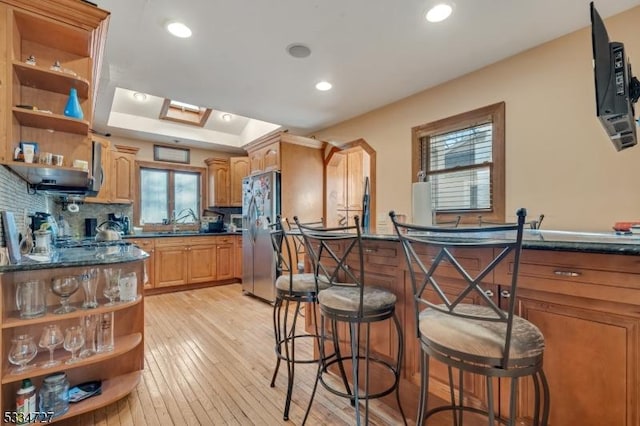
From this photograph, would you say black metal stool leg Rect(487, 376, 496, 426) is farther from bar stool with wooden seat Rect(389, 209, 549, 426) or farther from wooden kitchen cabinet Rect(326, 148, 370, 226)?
wooden kitchen cabinet Rect(326, 148, 370, 226)

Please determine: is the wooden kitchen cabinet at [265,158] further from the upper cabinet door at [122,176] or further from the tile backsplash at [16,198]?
the tile backsplash at [16,198]

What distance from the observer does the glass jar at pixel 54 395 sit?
5.34 feet

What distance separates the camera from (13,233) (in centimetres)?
170

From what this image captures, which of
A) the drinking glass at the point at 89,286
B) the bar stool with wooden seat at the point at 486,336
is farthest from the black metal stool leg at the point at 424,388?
the drinking glass at the point at 89,286

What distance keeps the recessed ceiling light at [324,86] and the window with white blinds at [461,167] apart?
126 cm

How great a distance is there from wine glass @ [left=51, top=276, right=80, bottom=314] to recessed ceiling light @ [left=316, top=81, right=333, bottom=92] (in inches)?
110

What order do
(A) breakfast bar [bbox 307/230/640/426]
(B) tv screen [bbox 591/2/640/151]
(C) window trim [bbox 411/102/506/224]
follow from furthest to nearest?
(C) window trim [bbox 411/102/506/224] < (B) tv screen [bbox 591/2/640/151] < (A) breakfast bar [bbox 307/230/640/426]

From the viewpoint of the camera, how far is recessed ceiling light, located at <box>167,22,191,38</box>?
7.43 feet

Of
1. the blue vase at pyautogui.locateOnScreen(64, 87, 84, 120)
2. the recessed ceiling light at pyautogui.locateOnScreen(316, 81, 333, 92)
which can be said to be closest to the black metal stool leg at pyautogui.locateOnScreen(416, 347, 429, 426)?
the blue vase at pyautogui.locateOnScreen(64, 87, 84, 120)

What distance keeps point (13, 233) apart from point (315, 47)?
2.47m

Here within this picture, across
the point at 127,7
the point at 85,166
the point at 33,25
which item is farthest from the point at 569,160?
the point at 33,25

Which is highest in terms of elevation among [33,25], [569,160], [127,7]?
[127,7]

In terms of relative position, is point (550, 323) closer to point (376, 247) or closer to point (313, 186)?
point (376, 247)

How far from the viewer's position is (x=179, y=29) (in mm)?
2324
